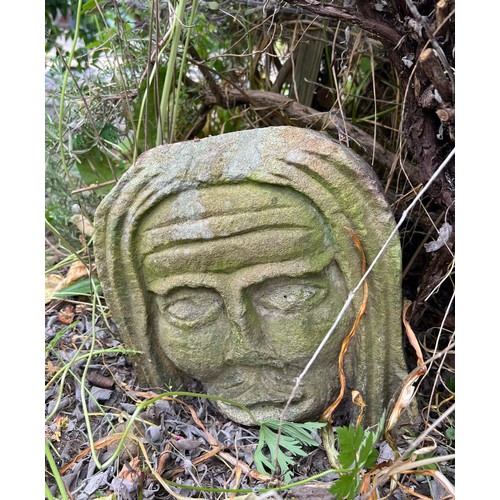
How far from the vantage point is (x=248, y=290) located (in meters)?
1.19

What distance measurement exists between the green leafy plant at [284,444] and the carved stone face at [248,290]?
37 millimetres

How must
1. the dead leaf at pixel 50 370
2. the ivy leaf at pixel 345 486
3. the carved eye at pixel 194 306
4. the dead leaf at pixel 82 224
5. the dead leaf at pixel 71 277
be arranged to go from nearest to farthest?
the ivy leaf at pixel 345 486
the carved eye at pixel 194 306
the dead leaf at pixel 50 370
the dead leaf at pixel 71 277
the dead leaf at pixel 82 224

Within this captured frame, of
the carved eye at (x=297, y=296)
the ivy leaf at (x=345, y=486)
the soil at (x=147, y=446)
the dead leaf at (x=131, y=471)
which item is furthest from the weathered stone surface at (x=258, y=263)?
the ivy leaf at (x=345, y=486)

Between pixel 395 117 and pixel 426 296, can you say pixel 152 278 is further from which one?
pixel 395 117

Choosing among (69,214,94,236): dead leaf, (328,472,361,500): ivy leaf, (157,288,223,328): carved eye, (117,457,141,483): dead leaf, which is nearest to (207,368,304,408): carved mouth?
(157,288,223,328): carved eye

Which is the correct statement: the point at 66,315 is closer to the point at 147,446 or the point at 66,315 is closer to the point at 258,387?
the point at 147,446

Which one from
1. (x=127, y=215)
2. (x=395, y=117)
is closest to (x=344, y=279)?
(x=127, y=215)

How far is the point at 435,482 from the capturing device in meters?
1.12

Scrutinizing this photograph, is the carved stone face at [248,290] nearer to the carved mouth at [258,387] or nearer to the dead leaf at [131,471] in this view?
the carved mouth at [258,387]

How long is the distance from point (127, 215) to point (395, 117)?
2.93 feet

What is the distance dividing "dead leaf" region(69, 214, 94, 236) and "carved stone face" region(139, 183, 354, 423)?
0.77m

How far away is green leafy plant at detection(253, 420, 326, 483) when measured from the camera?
1.19m

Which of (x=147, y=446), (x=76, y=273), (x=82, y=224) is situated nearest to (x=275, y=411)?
(x=147, y=446)

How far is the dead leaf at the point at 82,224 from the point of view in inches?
76.8
